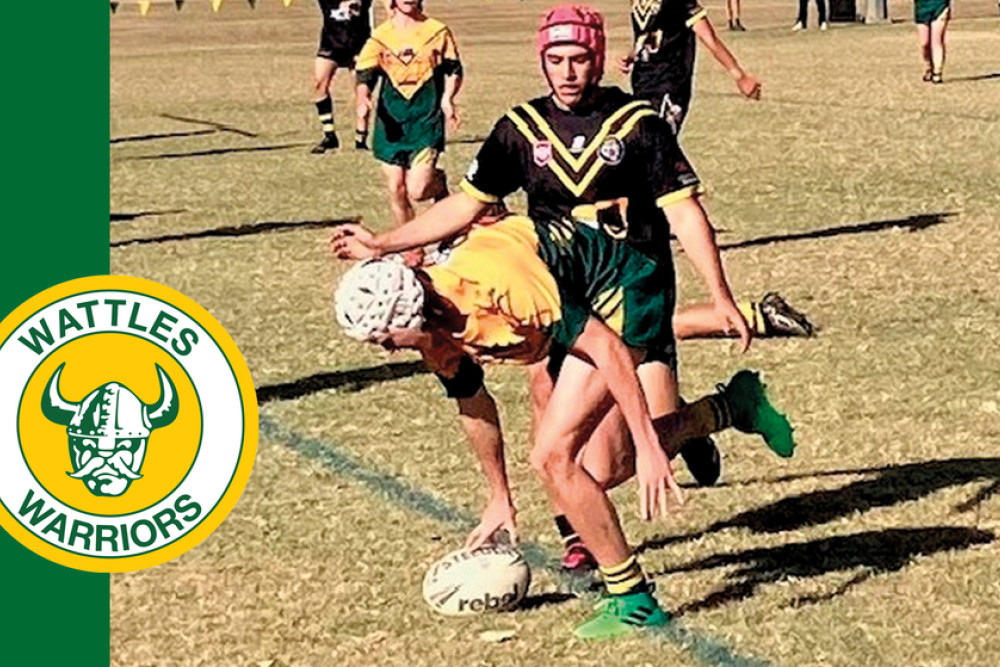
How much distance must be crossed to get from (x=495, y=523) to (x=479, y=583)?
0.32 metres

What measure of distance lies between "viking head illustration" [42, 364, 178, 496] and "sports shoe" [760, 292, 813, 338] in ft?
12.5

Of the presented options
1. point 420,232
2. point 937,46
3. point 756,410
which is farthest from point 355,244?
point 937,46

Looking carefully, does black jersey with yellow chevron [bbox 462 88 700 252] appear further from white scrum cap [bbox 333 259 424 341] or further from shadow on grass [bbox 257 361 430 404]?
shadow on grass [bbox 257 361 430 404]

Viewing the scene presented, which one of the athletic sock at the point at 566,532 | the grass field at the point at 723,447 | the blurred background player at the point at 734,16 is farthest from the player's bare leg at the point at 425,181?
the blurred background player at the point at 734,16

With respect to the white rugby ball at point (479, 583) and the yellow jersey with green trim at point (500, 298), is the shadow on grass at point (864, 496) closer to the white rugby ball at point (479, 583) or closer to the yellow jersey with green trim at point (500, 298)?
the white rugby ball at point (479, 583)

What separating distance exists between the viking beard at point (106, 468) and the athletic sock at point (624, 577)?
1592 mm

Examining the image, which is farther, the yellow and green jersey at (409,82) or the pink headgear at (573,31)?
the yellow and green jersey at (409,82)

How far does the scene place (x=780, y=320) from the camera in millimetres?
10859

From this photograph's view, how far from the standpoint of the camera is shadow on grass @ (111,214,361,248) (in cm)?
A: 1770

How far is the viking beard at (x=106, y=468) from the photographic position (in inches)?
299

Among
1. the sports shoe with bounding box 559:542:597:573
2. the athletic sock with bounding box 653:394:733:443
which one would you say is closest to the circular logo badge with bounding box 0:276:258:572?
the sports shoe with bounding box 559:542:597:573

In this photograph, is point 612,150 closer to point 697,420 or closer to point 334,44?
point 697,420

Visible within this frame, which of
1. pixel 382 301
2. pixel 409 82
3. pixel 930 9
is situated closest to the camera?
pixel 382 301

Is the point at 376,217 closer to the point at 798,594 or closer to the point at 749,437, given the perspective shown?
the point at 749,437
